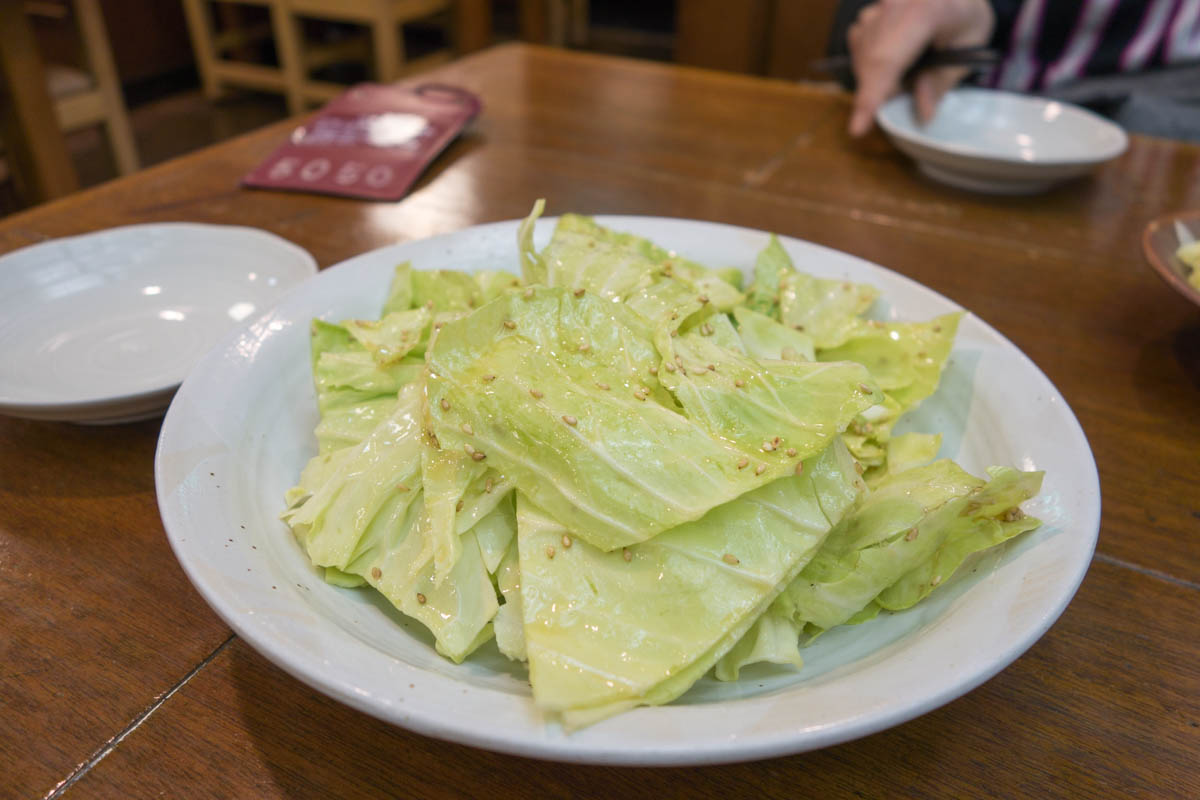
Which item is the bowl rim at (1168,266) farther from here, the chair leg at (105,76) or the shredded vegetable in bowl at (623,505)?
the chair leg at (105,76)

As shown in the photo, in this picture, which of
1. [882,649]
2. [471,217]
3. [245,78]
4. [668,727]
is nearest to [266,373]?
[668,727]

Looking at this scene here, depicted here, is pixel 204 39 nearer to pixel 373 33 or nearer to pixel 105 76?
pixel 373 33

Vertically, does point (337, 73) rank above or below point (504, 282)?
below

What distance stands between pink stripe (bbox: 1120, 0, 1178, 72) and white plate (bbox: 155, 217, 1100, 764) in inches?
86.7

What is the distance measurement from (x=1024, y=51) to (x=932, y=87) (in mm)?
783

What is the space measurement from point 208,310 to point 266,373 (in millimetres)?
468

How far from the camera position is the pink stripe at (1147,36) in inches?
104

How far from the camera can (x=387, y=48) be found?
5.23 m

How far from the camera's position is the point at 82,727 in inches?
30.3

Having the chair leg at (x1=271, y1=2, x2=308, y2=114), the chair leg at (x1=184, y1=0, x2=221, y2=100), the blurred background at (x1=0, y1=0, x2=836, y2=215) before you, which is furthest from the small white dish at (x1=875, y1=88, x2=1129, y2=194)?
the chair leg at (x1=184, y1=0, x2=221, y2=100)

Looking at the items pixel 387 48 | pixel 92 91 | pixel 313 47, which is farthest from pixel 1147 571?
pixel 313 47

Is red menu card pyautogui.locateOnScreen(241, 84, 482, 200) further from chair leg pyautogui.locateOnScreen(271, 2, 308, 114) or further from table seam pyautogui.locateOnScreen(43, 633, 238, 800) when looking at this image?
chair leg pyautogui.locateOnScreen(271, 2, 308, 114)

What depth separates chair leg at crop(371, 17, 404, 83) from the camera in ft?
16.9

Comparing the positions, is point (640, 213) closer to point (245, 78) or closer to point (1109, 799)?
point (1109, 799)
